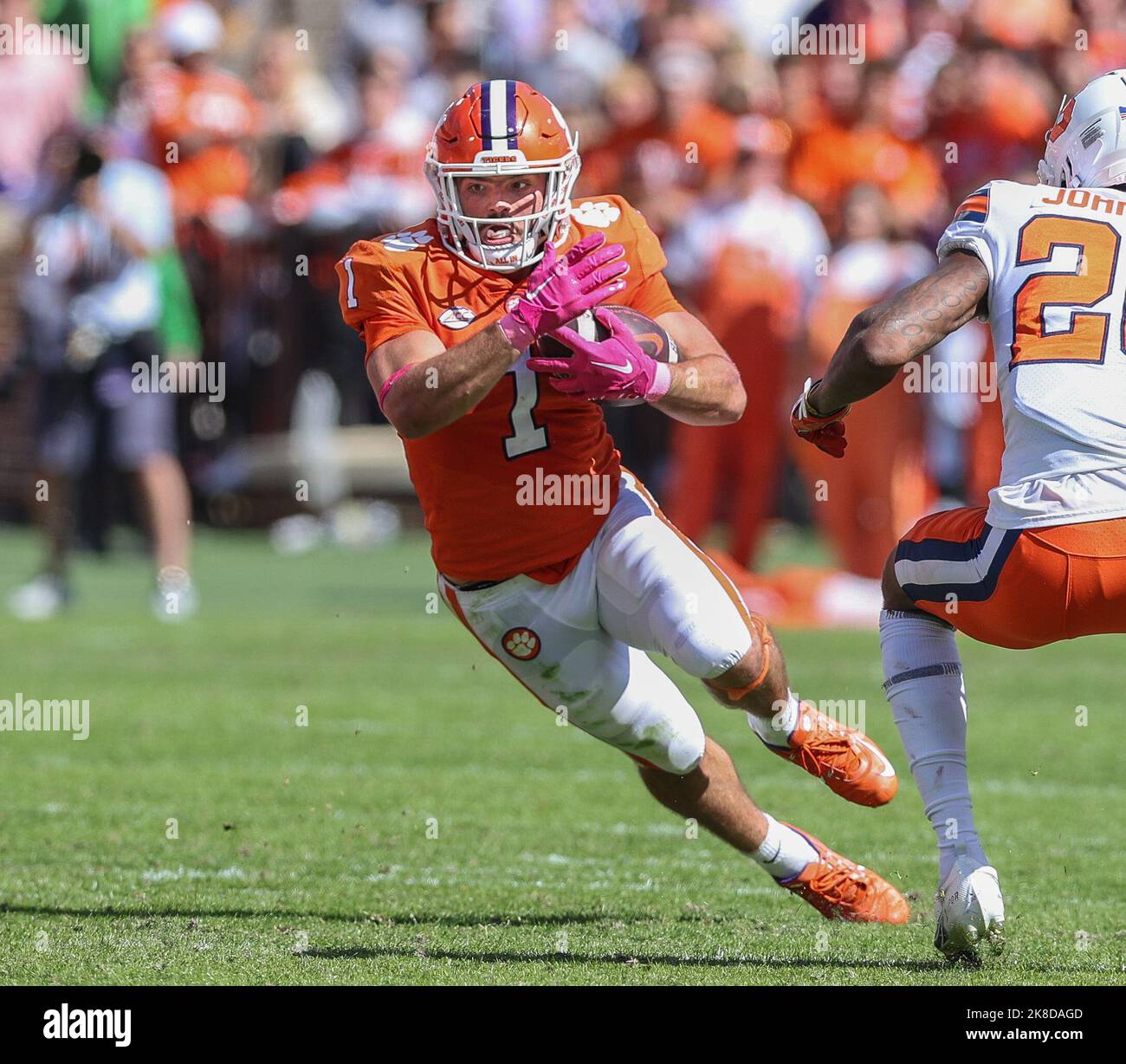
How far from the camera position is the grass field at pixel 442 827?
14.1 feet

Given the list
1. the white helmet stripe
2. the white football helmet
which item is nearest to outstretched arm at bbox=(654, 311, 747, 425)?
the white helmet stripe

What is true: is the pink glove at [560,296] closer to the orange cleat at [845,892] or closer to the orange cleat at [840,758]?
the orange cleat at [840,758]

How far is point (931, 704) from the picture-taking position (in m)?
4.33

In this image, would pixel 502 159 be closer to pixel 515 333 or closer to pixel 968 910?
pixel 515 333

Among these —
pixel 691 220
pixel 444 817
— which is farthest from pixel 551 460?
pixel 691 220

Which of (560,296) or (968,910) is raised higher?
(560,296)

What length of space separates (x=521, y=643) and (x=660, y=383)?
0.74m

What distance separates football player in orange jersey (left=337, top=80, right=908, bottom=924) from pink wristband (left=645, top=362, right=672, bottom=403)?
2.6 inches

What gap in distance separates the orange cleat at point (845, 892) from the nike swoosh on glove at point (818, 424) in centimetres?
103

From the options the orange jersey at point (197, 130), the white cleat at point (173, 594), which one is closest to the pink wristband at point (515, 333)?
the white cleat at point (173, 594)
